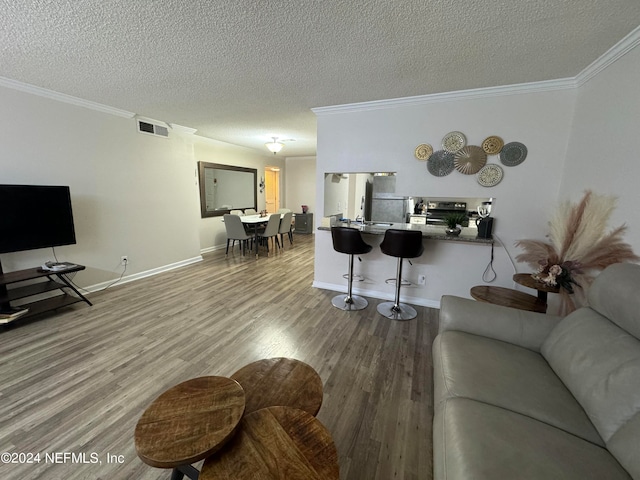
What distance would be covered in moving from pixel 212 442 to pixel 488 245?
3084mm

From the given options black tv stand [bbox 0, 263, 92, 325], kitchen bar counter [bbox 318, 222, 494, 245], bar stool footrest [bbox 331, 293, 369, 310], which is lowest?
bar stool footrest [bbox 331, 293, 369, 310]

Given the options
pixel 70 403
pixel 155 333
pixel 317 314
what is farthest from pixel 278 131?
pixel 70 403

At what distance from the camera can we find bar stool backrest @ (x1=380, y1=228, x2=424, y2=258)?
2.58 meters

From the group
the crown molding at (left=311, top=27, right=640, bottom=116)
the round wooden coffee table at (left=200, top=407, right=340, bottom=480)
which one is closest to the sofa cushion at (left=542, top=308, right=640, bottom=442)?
the round wooden coffee table at (left=200, top=407, right=340, bottom=480)

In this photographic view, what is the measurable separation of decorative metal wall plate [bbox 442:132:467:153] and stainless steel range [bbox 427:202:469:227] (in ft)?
1.99

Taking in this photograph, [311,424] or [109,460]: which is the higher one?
[311,424]

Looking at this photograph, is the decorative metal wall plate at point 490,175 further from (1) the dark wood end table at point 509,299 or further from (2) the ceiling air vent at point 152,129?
Answer: (2) the ceiling air vent at point 152,129

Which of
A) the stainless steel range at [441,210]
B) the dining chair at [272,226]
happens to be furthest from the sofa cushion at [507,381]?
the dining chair at [272,226]

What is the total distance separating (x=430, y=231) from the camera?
3.08 meters

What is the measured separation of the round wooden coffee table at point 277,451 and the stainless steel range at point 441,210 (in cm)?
269

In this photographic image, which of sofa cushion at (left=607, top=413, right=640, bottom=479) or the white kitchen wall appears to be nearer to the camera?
sofa cushion at (left=607, top=413, right=640, bottom=479)

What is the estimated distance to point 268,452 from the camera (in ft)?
3.13

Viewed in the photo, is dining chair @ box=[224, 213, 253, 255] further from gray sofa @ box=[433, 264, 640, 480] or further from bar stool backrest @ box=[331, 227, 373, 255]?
gray sofa @ box=[433, 264, 640, 480]

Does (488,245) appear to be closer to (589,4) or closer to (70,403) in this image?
(589,4)
